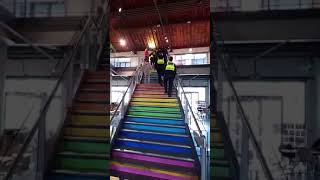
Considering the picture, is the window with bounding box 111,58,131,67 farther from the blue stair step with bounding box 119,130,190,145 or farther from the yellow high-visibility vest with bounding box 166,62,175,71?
the blue stair step with bounding box 119,130,190,145

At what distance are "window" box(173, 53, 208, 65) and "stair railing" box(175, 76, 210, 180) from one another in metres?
0.10

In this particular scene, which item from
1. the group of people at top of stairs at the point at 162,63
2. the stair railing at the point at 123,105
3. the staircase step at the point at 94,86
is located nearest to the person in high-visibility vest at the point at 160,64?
the group of people at top of stairs at the point at 162,63

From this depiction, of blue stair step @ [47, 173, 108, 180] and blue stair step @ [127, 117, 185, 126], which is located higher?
blue stair step @ [127, 117, 185, 126]

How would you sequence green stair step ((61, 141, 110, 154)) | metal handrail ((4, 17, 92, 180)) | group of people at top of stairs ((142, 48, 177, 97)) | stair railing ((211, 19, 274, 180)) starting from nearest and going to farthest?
metal handrail ((4, 17, 92, 180))
stair railing ((211, 19, 274, 180))
group of people at top of stairs ((142, 48, 177, 97))
green stair step ((61, 141, 110, 154))

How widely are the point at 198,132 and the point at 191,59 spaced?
0.39m

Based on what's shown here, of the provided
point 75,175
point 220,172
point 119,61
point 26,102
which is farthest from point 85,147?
point 220,172

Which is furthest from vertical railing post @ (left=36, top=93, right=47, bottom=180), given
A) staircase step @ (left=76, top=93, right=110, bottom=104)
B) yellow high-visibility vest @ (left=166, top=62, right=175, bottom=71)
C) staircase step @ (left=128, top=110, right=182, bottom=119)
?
yellow high-visibility vest @ (left=166, top=62, right=175, bottom=71)

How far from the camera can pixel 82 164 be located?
5.64ft

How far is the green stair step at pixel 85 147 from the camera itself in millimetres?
1712

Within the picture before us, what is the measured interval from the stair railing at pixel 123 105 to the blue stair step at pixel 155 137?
55 mm

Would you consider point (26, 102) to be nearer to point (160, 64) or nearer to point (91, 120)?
point (91, 120)

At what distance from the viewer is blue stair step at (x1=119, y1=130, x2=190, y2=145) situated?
5.31 ft

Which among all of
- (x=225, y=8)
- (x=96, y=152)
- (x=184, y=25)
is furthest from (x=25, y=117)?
(x=225, y=8)

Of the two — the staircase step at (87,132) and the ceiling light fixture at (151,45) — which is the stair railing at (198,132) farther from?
the staircase step at (87,132)
